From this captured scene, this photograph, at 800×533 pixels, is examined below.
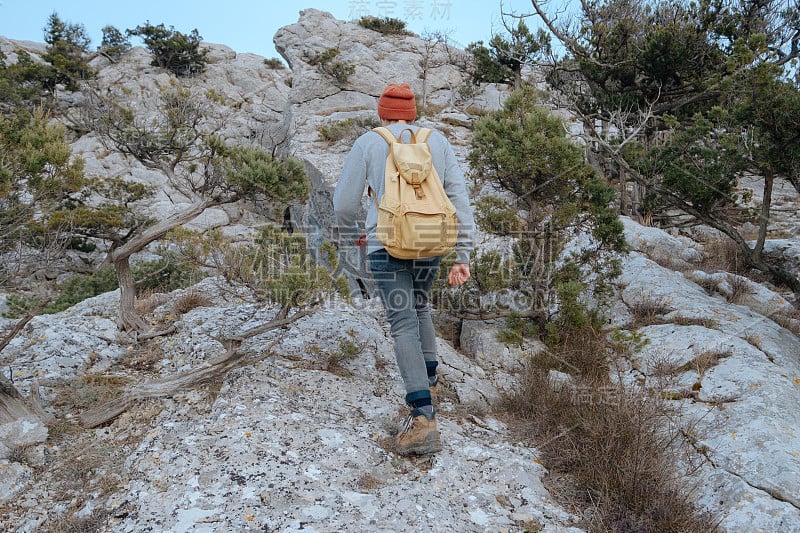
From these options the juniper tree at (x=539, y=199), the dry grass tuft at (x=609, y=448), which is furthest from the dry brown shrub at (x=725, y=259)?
the dry grass tuft at (x=609, y=448)

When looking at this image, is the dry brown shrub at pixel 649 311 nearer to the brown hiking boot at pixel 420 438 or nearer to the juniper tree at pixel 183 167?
the brown hiking boot at pixel 420 438

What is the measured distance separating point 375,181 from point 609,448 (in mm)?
2058

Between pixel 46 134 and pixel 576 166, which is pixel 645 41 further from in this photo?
pixel 46 134

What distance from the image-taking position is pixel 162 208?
57.5 feet

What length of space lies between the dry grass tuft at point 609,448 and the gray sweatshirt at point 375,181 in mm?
1369

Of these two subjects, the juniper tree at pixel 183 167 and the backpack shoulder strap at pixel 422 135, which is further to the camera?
the juniper tree at pixel 183 167

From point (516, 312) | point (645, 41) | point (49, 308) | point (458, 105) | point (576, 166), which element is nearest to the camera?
point (576, 166)

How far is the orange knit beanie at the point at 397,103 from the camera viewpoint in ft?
9.57

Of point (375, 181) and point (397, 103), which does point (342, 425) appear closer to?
point (375, 181)

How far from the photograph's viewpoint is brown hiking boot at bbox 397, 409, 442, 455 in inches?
116

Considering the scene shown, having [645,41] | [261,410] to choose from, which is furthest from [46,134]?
[645,41]

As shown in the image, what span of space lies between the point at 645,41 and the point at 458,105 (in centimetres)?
987

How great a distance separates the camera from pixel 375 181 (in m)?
2.81

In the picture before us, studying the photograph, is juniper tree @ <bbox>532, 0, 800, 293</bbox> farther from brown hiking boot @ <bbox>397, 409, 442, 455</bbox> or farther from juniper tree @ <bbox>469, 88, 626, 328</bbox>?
brown hiking boot @ <bbox>397, 409, 442, 455</bbox>
